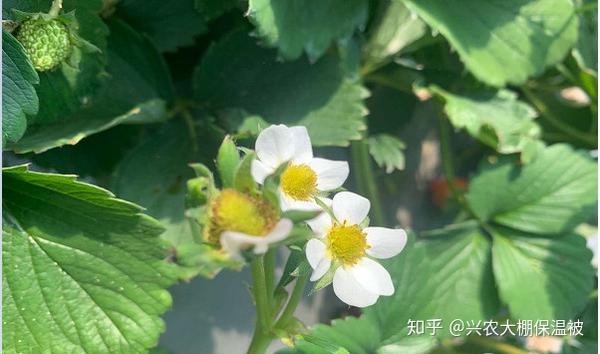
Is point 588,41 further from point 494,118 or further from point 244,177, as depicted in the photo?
point 244,177

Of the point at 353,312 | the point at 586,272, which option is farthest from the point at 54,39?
the point at 586,272

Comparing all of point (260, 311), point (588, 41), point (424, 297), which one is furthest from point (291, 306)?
point (588, 41)

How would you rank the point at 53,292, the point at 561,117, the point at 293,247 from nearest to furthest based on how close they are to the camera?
the point at 293,247, the point at 53,292, the point at 561,117

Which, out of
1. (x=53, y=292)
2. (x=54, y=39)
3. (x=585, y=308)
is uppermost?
(x=54, y=39)

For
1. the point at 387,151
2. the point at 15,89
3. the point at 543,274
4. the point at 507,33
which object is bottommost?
the point at 543,274

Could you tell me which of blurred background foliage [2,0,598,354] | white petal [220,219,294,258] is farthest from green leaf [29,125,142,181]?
white petal [220,219,294,258]

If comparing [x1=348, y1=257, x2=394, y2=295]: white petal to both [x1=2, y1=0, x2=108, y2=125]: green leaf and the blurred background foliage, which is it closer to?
the blurred background foliage

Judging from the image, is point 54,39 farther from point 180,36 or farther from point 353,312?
point 353,312

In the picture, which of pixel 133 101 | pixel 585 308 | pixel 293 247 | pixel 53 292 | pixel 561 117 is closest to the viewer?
pixel 293 247
